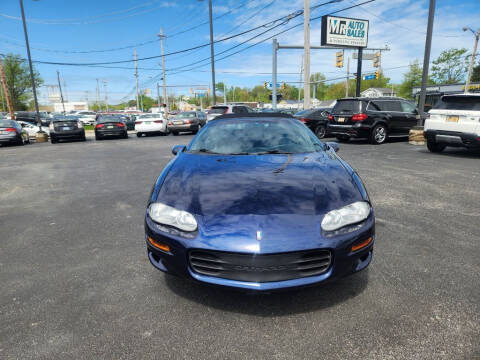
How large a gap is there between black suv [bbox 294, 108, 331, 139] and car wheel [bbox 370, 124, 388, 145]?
297 cm

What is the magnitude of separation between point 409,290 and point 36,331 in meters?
2.71

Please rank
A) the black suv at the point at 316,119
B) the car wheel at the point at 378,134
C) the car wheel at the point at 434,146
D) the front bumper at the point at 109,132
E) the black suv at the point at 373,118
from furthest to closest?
the front bumper at the point at 109,132
the black suv at the point at 316,119
the car wheel at the point at 378,134
the black suv at the point at 373,118
the car wheel at the point at 434,146

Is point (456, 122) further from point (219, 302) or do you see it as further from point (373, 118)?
point (219, 302)

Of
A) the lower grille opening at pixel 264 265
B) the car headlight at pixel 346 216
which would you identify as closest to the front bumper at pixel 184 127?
the car headlight at pixel 346 216

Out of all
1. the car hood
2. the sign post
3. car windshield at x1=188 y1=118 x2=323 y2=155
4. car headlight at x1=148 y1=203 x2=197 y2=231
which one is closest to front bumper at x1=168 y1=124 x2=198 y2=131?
the sign post

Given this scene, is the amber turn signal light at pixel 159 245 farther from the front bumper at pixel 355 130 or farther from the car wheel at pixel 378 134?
the car wheel at pixel 378 134

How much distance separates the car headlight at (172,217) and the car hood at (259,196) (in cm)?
4

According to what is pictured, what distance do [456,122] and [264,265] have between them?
28.2ft

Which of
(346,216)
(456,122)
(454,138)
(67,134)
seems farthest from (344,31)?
(346,216)

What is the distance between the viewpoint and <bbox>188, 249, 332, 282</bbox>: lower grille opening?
6.31 feet

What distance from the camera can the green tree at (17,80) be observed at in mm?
56250

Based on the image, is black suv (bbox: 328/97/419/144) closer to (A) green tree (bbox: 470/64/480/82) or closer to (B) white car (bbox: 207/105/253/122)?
(B) white car (bbox: 207/105/253/122)

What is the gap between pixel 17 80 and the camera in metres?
57.4

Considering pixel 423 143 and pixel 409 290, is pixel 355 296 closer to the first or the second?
pixel 409 290
